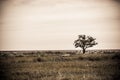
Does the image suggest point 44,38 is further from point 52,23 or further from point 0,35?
→ point 0,35

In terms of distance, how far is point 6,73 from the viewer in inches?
179

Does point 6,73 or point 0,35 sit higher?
point 0,35

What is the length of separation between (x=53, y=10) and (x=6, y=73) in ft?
4.40

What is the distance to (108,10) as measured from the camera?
4.52 metres

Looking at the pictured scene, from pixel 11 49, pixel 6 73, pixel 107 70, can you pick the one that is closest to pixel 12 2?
pixel 11 49

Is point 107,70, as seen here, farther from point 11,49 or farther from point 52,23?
point 11,49

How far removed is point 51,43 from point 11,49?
0.70 m

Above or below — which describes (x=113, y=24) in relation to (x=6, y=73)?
above

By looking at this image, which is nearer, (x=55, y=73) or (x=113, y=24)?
(x=113, y=24)

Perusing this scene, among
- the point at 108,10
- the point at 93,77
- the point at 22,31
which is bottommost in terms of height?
the point at 93,77

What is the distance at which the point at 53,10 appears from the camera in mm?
4629

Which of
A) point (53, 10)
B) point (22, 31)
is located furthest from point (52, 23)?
point (22, 31)

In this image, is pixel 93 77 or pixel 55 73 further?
pixel 55 73

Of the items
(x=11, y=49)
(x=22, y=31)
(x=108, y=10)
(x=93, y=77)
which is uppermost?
(x=108, y=10)
